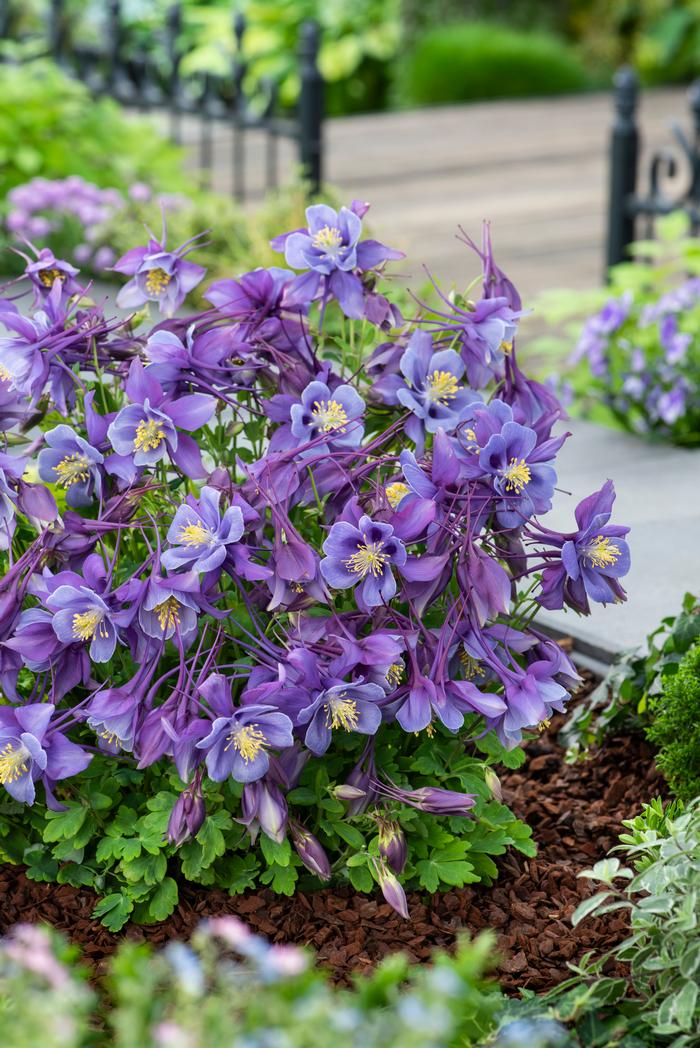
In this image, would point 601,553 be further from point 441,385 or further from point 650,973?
point 650,973

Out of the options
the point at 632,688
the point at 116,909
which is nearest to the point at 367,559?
the point at 116,909

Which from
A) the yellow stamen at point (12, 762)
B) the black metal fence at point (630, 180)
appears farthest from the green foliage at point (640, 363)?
the yellow stamen at point (12, 762)

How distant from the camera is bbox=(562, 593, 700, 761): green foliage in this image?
2.54 metres

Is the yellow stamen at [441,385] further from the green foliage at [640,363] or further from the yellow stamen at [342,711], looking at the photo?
the green foliage at [640,363]

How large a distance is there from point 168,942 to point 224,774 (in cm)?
37

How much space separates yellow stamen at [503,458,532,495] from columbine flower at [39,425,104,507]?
0.57 m

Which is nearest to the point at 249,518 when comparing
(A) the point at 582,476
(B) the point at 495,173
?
(A) the point at 582,476

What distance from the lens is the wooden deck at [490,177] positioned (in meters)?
8.11

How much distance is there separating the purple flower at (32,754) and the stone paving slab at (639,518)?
104cm

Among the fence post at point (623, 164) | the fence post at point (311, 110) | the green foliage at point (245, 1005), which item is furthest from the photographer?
the fence post at point (311, 110)

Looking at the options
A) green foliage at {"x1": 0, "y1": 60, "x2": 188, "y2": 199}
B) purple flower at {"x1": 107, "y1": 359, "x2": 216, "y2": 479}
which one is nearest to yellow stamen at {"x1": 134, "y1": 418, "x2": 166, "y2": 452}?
purple flower at {"x1": 107, "y1": 359, "x2": 216, "y2": 479}

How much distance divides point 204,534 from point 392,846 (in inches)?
18.8

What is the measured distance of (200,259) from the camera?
6496 mm

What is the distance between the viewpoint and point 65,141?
7.27 meters
